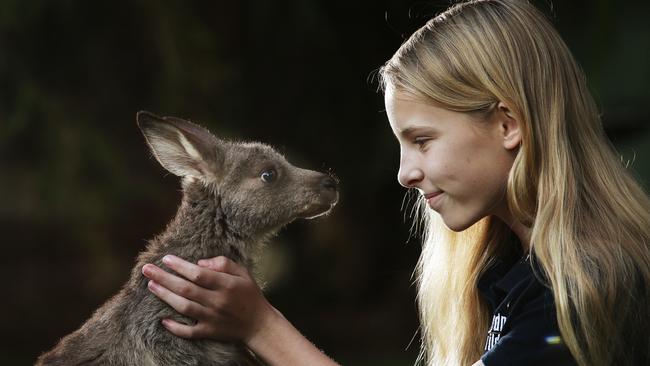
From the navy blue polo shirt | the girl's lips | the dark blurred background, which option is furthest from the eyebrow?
the dark blurred background

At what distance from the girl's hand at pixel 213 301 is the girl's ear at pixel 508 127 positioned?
2.69 ft

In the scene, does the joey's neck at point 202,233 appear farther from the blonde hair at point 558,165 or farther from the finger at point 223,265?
the blonde hair at point 558,165

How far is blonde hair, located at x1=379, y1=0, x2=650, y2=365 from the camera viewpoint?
229 centimetres

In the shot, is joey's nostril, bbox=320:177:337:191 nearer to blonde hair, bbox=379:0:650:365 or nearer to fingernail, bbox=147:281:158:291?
blonde hair, bbox=379:0:650:365

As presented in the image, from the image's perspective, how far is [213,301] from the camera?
8.68ft

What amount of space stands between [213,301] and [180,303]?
10 centimetres

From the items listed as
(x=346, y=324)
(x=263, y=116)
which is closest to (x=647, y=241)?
(x=263, y=116)

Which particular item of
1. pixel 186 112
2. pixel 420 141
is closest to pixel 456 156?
pixel 420 141

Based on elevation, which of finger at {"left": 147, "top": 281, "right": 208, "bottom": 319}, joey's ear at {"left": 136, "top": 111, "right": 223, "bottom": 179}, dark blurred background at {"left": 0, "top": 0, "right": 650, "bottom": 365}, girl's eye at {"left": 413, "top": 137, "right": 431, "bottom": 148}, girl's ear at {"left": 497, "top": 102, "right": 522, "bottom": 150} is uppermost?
dark blurred background at {"left": 0, "top": 0, "right": 650, "bottom": 365}

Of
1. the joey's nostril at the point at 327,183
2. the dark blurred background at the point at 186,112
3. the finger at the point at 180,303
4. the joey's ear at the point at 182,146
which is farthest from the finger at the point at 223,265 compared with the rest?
the dark blurred background at the point at 186,112

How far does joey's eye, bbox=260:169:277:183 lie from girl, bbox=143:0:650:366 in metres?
0.45

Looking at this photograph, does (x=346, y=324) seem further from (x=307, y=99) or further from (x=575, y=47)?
(x=575, y=47)

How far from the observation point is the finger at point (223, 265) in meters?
2.74

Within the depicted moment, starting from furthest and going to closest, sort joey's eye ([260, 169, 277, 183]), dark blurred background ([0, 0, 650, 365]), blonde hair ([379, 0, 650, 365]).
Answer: dark blurred background ([0, 0, 650, 365]) → joey's eye ([260, 169, 277, 183]) → blonde hair ([379, 0, 650, 365])
